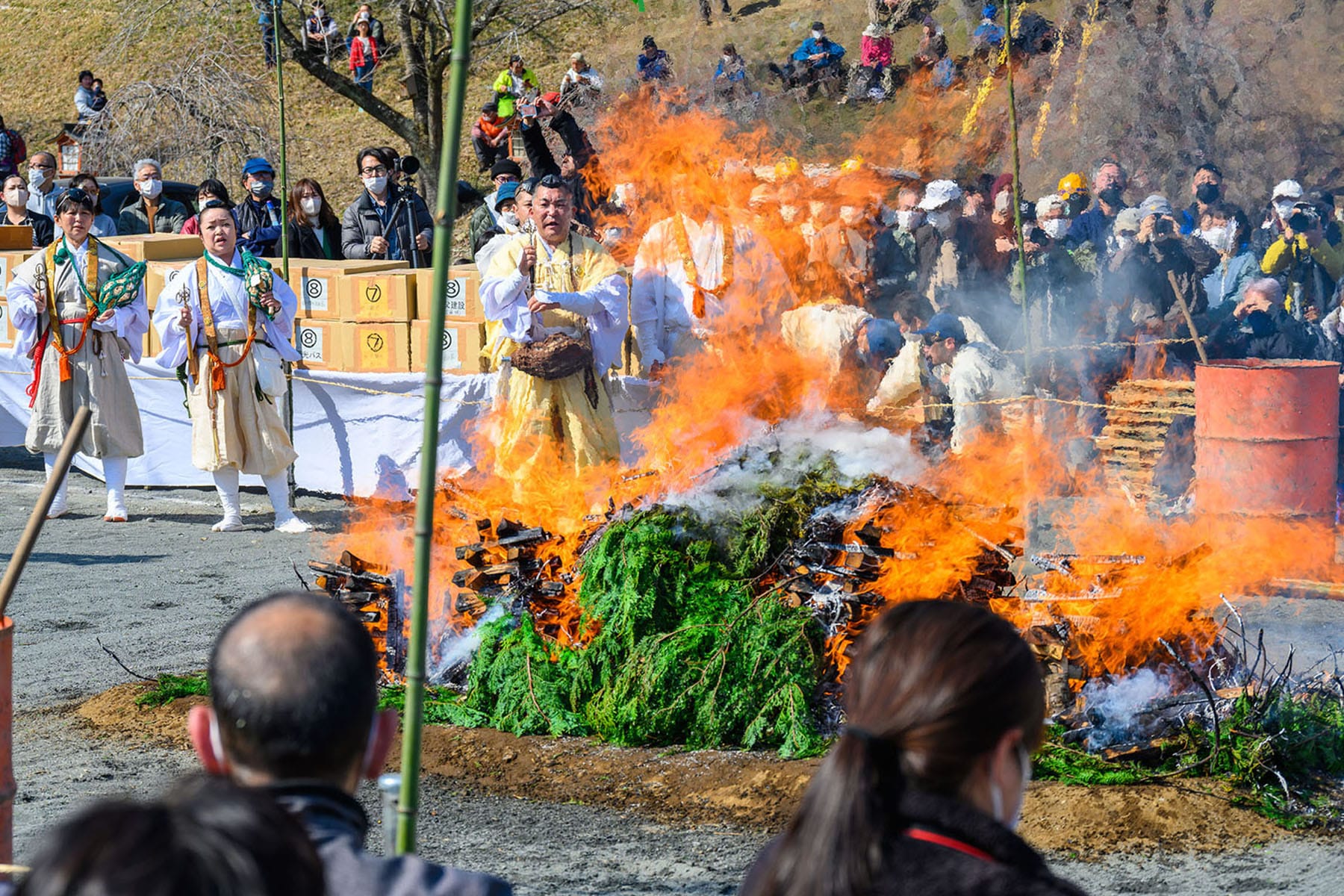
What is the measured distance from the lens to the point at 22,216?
13.4 meters

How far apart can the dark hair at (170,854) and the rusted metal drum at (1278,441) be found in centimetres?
684

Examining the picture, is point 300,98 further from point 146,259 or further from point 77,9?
point 146,259

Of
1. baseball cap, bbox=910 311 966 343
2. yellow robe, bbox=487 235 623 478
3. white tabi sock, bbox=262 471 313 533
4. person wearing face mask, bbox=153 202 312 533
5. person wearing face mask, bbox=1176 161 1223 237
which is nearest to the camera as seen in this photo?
yellow robe, bbox=487 235 623 478

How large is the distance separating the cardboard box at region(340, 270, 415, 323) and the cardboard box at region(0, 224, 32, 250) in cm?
352

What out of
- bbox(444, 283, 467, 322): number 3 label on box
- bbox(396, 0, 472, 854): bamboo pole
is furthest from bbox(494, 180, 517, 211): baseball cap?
bbox(396, 0, 472, 854): bamboo pole

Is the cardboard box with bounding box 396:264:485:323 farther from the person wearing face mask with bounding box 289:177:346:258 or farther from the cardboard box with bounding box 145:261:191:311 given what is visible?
the person wearing face mask with bounding box 289:177:346:258

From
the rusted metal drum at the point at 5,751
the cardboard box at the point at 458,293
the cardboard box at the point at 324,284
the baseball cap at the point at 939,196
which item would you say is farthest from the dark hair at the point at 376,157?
the rusted metal drum at the point at 5,751

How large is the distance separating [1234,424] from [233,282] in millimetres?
5952

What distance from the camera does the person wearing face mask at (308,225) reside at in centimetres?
1230

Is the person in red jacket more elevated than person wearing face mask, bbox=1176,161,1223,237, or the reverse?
the person in red jacket

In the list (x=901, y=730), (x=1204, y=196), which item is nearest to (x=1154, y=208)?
(x=1204, y=196)

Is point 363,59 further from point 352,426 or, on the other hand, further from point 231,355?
→ point 231,355

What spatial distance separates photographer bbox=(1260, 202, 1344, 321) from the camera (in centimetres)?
1052

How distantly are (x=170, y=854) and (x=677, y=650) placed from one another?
4.26 m
